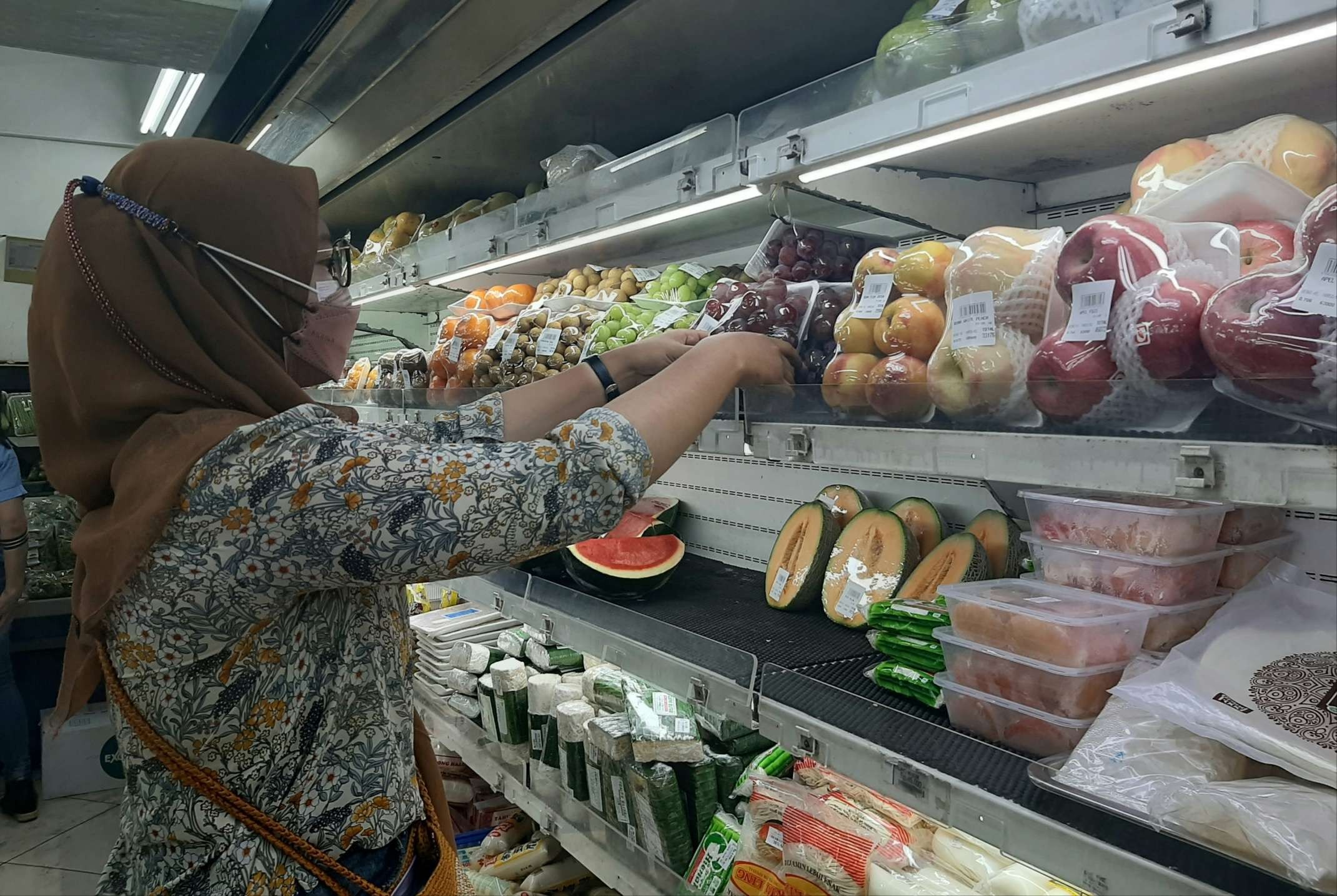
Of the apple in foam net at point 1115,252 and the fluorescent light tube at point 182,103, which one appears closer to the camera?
the apple in foam net at point 1115,252

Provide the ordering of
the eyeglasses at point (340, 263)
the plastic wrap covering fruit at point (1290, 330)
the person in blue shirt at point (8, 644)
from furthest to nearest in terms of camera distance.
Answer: the person in blue shirt at point (8, 644) < the eyeglasses at point (340, 263) < the plastic wrap covering fruit at point (1290, 330)

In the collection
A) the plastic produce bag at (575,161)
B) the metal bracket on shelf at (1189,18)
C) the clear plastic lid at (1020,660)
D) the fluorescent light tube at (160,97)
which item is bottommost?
the clear plastic lid at (1020,660)

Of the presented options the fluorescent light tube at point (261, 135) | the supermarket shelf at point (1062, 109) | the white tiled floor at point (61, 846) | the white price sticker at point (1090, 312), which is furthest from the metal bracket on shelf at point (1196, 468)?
the white tiled floor at point (61, 846)

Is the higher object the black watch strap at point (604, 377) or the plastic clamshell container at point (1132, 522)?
the black watch strap at point (604, 377)

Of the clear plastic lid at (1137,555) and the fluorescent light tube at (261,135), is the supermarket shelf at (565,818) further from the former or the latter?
the fluorescent light tube at (261,135)

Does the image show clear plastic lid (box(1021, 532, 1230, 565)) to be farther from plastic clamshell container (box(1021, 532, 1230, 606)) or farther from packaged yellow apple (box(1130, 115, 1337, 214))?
packaged yellow apple (box(1130, 115, 1337, 214))

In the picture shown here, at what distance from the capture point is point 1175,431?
0.89 meters

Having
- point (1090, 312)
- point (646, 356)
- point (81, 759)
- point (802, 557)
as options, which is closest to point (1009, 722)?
point (1090, 312)

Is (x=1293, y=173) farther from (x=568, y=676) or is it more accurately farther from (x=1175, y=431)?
(x=568, y=676)

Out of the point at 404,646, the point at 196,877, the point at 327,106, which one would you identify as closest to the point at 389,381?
the point at 327,106

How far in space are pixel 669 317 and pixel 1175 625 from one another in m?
1.12

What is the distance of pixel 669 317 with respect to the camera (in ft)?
6.27

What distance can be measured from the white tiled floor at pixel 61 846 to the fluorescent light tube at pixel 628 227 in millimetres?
2852

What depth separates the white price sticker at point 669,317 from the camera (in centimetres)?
190
